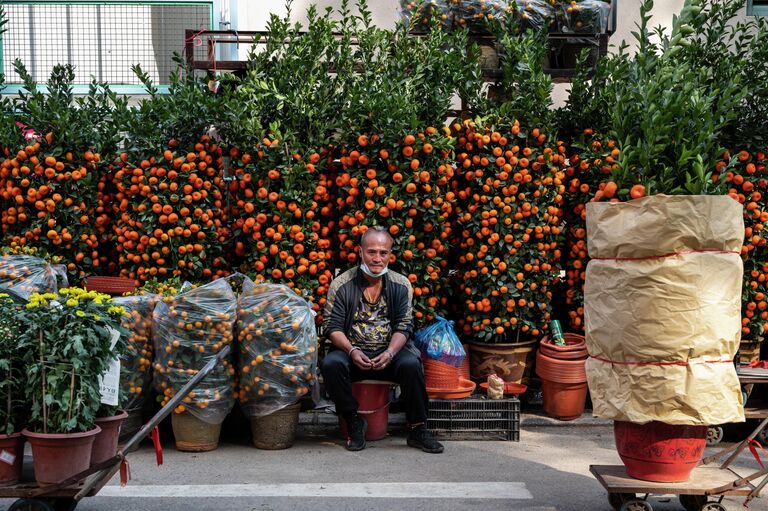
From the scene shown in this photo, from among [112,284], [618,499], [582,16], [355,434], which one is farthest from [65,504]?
[582,16]

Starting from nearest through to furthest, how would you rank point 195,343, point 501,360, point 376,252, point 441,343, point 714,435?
point 195,343, point 376,252, point 714,435, point 441,343, point 501,360

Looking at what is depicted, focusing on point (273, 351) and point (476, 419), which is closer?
point (273, 351)

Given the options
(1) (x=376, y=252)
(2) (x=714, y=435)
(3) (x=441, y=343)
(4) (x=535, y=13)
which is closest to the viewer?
(1) (x=376, y=252)

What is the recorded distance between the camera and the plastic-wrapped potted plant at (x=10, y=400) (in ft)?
14.1

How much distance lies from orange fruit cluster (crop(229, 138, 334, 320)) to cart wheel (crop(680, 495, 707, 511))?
3.00 meters

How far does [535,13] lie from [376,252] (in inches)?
101

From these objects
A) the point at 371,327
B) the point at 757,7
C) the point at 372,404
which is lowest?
the point at 372,404

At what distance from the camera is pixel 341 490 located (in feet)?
17.1

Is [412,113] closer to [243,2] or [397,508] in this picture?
[397,508]

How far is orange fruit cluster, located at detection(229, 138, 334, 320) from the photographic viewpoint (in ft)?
21.2

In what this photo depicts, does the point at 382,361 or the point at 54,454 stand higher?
the point at 382,361

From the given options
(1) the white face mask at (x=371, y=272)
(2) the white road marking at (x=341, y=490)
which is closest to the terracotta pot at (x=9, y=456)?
(2) the white road marking at (x=341, y=490)

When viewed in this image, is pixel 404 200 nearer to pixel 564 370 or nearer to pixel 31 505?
pixel 564 370

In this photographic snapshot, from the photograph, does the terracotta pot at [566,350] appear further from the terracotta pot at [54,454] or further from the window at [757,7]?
the window at [757,7]
